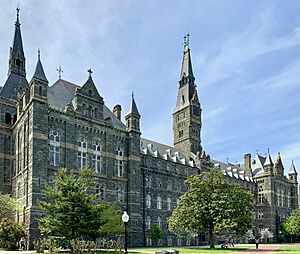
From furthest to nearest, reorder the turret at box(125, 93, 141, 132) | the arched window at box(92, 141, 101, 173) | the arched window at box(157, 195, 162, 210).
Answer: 1. the arched window at box(157, 195, 162, 210)
2. the turret at box(125, 93, 141, 132)
3. the arched window at box(92, 141, 101, 173)

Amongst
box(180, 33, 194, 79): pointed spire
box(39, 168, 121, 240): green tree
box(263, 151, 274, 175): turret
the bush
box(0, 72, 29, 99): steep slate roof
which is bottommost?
the bush

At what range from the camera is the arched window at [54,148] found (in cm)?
4859

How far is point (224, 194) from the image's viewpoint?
50.0m

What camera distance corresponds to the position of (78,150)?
51.8 meters

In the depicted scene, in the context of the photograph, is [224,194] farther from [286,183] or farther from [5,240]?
[286,183]

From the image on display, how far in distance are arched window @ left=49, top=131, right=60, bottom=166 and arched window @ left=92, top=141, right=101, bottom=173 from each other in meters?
5.73

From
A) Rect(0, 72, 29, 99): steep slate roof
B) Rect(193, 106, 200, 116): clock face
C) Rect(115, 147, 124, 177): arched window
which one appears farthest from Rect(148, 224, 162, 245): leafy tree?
Rect(193, 106, 200, 116): clock face

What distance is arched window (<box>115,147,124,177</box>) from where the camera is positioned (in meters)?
56.5

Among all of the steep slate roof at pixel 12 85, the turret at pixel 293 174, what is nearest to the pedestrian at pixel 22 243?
the steep slate roof at pixel 12 85

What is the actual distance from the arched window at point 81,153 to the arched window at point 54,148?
10.6ft

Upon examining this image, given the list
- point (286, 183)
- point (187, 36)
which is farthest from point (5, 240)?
point (286, 183)

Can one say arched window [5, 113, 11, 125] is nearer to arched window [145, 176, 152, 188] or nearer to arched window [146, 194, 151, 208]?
arched window [145, 176, 152, 188]

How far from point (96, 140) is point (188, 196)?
47.1ft

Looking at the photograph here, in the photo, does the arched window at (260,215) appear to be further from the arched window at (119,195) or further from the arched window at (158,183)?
the arched window at (119,195)
